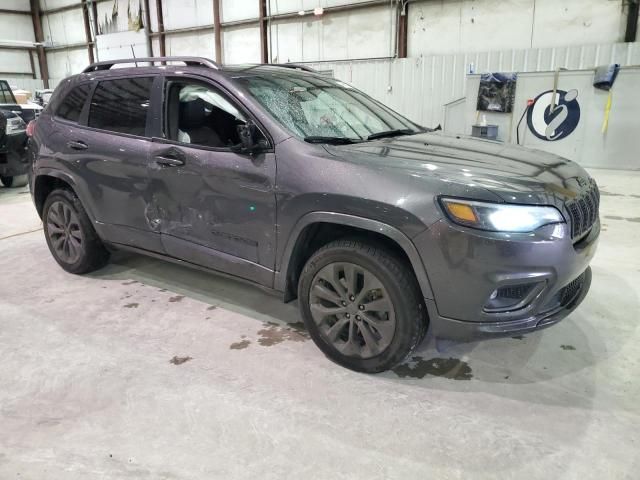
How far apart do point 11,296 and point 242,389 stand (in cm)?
221

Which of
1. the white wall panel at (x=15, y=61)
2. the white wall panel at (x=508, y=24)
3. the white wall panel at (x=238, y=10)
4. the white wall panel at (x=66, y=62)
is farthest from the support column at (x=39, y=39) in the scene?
the white wall panel at (x=508, y=24)

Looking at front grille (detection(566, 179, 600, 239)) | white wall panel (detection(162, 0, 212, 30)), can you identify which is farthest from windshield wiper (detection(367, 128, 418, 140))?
white wall panel (detection(162, 0, 212, 30))

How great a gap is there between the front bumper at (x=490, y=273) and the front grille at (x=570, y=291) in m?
0.07

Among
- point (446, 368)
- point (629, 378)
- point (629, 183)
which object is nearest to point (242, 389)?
point (446, 368)

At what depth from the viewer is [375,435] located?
2053 mm

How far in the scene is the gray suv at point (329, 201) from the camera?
2.09 m

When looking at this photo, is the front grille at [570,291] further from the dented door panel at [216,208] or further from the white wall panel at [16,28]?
the white wall panel at [16,28]

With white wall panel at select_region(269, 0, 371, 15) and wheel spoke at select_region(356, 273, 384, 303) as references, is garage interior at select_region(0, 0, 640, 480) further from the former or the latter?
white wall panel at select_region(269, 0, 371, 15)

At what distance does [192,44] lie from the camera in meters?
14.4

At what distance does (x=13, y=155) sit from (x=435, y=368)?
698 cm

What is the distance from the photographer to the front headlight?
2041 mm

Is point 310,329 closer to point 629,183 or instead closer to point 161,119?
point 161,119

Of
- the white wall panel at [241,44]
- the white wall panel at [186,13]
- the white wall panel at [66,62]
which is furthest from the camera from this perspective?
the white wall panel at [66,62]

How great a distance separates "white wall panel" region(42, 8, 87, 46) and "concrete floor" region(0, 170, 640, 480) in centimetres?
1767
